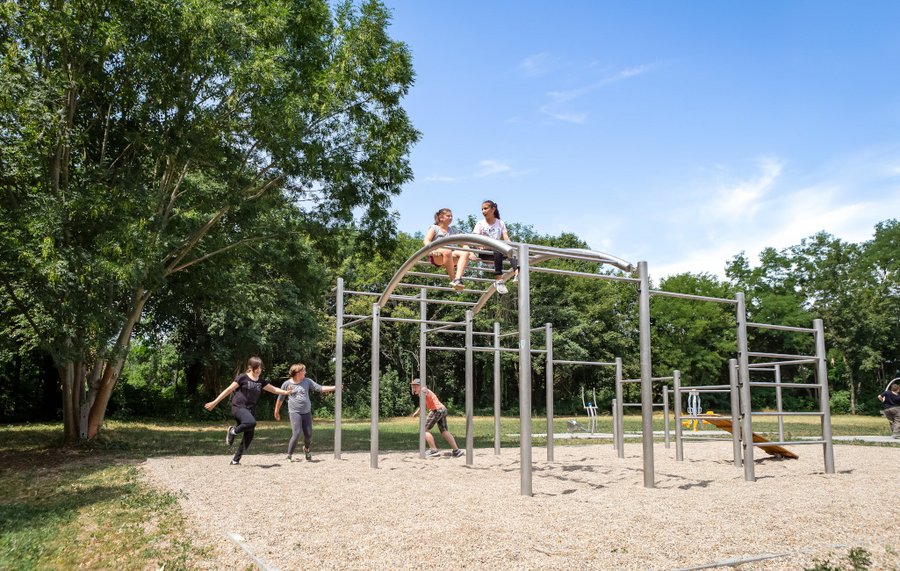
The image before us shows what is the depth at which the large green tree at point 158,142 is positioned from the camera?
12.0m

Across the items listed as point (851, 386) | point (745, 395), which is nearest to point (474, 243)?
point (745, 395)

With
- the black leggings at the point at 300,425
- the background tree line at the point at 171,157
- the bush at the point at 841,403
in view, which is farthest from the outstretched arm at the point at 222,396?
the bush at the point at 841,403

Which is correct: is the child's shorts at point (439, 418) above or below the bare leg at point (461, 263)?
below

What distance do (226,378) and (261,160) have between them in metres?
20.5

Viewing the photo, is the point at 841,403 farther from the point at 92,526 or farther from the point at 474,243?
the point at 92,526

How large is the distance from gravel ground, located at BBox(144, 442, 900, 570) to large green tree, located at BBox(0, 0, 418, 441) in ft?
13.9

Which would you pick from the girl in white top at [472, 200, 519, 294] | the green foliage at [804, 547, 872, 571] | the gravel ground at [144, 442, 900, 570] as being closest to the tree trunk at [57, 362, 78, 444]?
the gravel ground at [144, 442, 900, 570]

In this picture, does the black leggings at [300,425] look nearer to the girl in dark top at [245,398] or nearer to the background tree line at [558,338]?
the girl in dark top at [245,398]

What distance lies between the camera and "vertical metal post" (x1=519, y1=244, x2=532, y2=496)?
7.22 meters

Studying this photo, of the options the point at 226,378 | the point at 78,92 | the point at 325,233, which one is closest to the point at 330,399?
the point at 226,378

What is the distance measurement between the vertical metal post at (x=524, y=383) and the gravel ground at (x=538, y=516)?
0.26m

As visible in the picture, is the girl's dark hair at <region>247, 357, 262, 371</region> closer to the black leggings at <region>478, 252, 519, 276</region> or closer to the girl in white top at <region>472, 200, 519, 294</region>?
the black leggings at <region>478, 252, 519, 276</region>

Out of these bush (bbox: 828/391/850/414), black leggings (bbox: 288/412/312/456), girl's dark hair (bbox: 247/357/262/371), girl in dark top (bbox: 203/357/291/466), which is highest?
girl's dark hair (bbox: 247/357/262/371)

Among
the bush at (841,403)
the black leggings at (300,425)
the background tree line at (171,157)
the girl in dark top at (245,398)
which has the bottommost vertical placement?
the bush at (841,403)
